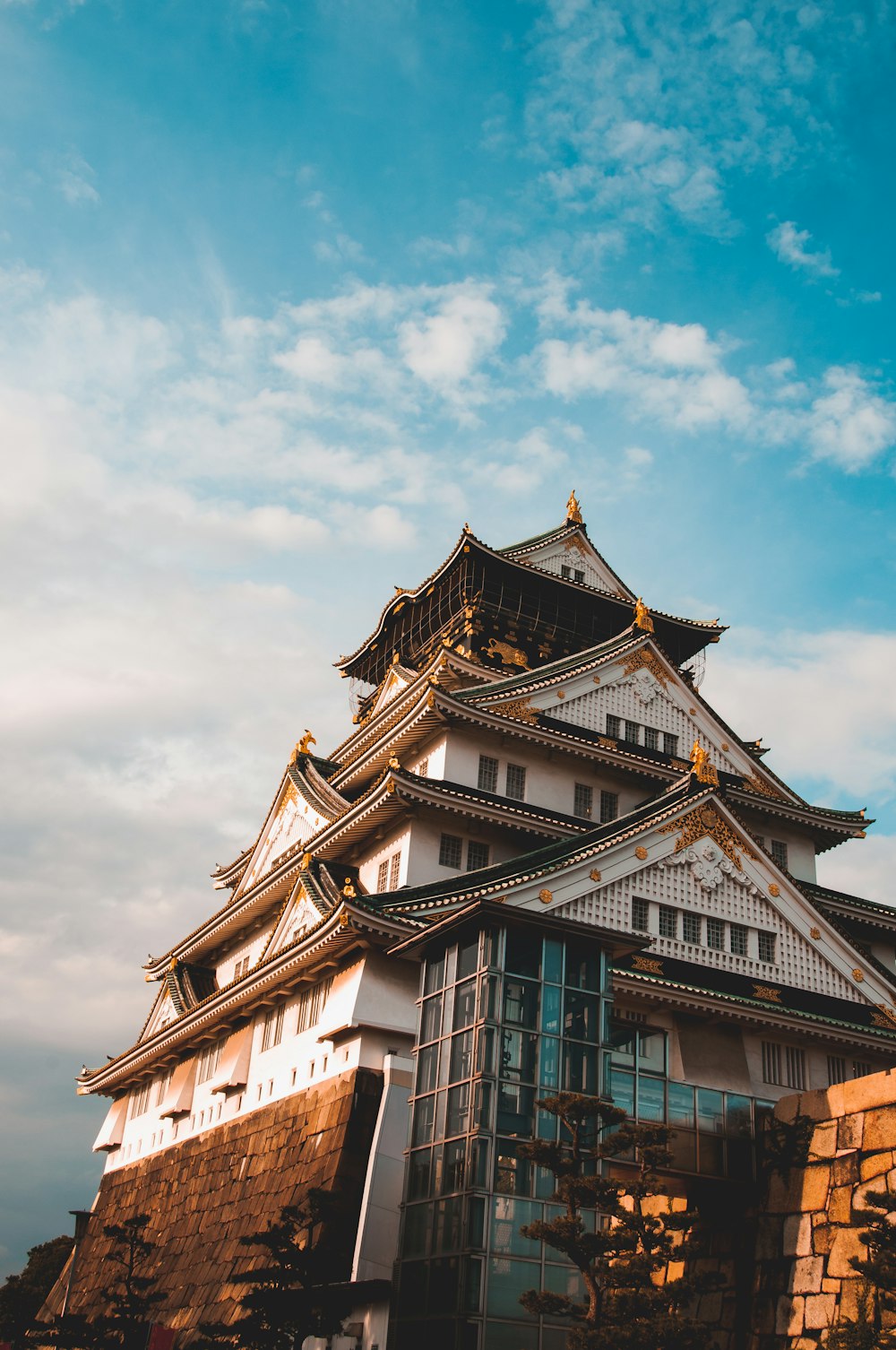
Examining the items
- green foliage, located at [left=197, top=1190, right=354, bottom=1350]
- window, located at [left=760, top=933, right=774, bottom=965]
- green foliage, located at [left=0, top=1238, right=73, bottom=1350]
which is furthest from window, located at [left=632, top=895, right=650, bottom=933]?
green foliage, located at [left=0, top=1238, right=73, bottom=1350]

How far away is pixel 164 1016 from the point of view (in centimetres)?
4797

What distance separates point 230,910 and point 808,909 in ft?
67.9

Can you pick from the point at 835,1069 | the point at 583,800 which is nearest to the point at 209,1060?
the point at 583,800

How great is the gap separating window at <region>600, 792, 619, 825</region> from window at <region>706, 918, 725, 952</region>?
265 inches

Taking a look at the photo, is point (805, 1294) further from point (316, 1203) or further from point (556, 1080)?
point (316, 1203)

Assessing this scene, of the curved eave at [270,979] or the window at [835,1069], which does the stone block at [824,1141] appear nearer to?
the window at [835,1069]

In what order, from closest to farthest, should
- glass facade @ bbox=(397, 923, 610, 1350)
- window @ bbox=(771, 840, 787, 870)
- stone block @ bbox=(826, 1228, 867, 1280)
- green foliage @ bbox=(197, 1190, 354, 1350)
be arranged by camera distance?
stone block @ bbox=(826, 1228, 867, 1280) < glass facade @ bbox=(397, 923, 610, 1350) < green foliage @ bbox=(197, 1190, 354, 1350) < window @ bbox=(771, 840, 787, 870)

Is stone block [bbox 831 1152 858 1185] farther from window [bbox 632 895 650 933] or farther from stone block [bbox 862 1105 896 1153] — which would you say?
window [bbox 632 895 650 933]

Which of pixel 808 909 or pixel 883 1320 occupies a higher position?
pixel 808 909

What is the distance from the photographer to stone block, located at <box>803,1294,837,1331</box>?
2130 centimetres

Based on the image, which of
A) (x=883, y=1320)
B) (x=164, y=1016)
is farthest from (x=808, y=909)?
(x=164, y=1016)

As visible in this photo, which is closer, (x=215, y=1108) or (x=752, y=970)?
(x=752, y=970)

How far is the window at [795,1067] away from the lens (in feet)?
101

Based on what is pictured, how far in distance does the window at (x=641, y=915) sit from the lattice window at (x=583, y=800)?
6836 mm
